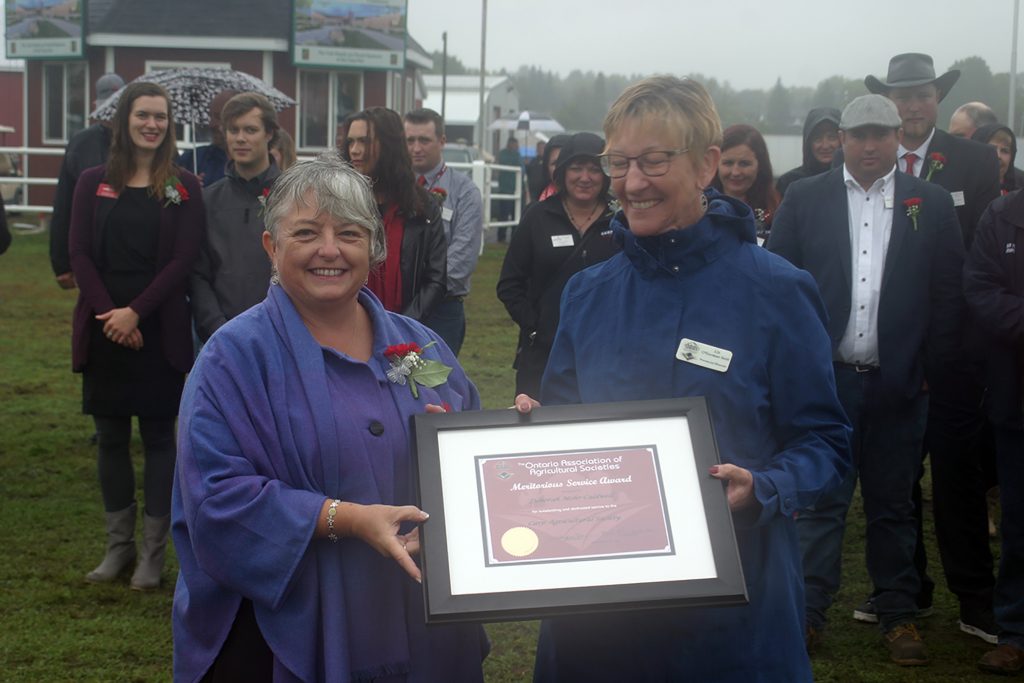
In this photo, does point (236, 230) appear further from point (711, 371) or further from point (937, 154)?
point (711, 371)

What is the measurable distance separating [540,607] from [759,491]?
1.81ft

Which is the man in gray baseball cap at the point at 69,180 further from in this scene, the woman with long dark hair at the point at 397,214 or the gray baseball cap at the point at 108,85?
the gray baseball cap at the point at 108,85

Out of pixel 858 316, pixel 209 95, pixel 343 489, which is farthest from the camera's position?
pixel 209 95

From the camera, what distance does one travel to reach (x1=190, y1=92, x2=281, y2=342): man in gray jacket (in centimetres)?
608

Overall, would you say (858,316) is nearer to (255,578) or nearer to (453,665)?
(453,665)

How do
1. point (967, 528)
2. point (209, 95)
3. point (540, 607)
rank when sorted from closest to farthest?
1. point (540, 607)
2. point (967, 528)
3. point (209, 95)

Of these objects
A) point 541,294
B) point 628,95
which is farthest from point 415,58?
point 628,95

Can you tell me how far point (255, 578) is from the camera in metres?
2.77

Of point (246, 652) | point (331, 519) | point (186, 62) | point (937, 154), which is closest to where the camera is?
point (331, 519)

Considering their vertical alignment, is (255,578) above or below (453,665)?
above

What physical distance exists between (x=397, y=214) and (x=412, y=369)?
122 inches

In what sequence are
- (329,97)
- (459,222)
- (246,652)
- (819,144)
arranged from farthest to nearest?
1. (329,97)
2. (819,144)
3. (459,222)
4. (246,652)

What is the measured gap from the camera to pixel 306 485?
2.84m

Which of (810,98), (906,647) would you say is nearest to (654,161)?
(906,647)
